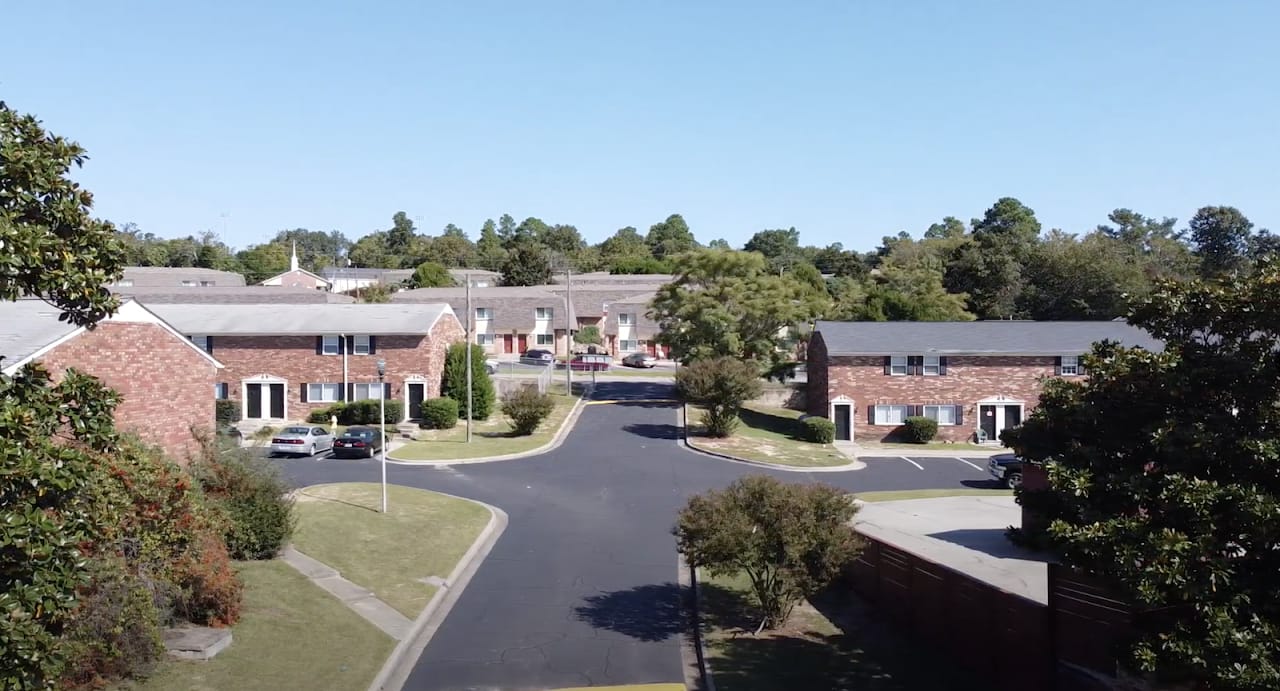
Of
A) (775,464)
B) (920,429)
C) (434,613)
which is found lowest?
(434,613)

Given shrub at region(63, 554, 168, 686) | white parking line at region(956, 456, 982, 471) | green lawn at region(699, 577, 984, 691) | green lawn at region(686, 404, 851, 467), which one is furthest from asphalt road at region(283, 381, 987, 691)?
shrub at region(63, 554, 168, 686)

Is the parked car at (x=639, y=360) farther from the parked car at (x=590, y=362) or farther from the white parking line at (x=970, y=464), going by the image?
the white parking line at (x=970, y=464)

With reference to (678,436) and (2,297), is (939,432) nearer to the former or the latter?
(678,436)

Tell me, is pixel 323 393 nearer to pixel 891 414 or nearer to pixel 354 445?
pixel 354 445

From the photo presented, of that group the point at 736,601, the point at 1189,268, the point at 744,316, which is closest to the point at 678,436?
the point at 744,316

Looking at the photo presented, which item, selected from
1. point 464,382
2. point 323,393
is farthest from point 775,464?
point 323,393

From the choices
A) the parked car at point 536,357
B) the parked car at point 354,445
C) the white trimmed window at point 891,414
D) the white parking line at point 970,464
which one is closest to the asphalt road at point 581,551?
the white parking line at point 970,464
